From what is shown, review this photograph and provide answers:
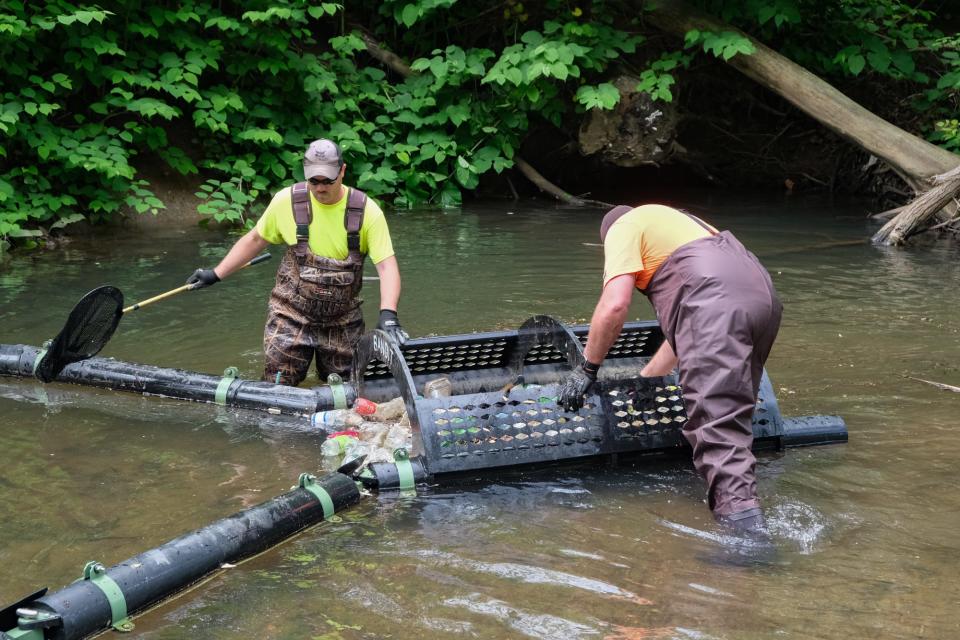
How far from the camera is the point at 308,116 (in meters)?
12.8

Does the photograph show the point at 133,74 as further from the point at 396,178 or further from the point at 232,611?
the point at 232,611

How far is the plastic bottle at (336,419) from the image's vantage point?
557 cm

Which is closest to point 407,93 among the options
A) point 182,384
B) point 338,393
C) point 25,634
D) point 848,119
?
point 848,119

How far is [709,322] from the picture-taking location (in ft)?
14.0

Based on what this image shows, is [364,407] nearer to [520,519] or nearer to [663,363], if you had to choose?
[520,519]

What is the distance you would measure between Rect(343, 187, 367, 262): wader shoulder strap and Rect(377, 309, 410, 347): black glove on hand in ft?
1.63

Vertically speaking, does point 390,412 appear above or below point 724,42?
below

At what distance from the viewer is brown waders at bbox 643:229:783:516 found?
4.22m

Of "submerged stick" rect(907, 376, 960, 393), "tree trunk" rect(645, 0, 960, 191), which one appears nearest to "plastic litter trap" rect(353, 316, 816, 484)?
"submerged stick" rect(907, 376, 960, 393)

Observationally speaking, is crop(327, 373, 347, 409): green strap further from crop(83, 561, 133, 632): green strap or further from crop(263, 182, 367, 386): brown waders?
crop(83, 561, 133, 632): green strap

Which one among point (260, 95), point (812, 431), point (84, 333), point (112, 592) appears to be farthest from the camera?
point (260, 95)

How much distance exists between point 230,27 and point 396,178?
273cm

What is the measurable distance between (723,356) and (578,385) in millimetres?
787

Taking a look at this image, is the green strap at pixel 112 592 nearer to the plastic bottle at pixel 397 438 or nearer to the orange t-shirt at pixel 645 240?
the plastic bottle at pixel 397 438
